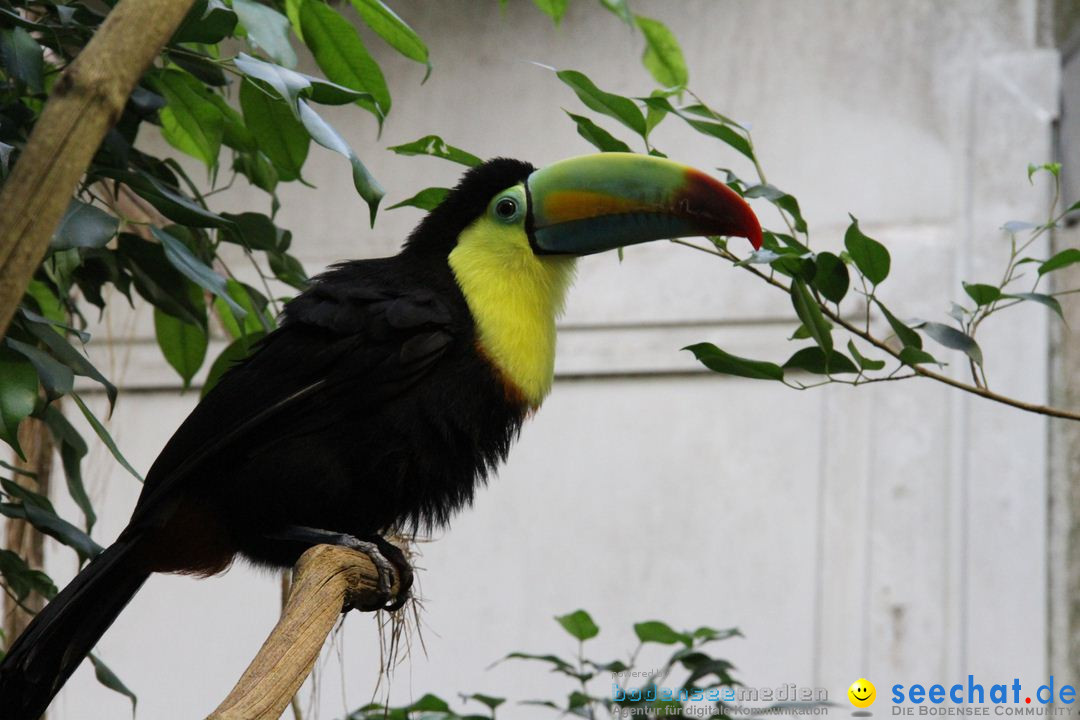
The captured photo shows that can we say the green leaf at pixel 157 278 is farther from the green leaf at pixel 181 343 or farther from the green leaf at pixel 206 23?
the green leaf at pixel 206 23

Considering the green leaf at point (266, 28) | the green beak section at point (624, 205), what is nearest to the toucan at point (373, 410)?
the green beak section at point (624, 205)

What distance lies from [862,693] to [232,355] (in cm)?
203

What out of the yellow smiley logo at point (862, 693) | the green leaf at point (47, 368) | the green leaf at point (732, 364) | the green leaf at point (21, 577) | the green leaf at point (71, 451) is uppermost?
the green leaf at point (732, 364)

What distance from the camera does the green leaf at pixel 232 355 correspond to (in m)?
2.08

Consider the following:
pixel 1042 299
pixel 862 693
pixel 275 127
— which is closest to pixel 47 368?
pixel 275 127

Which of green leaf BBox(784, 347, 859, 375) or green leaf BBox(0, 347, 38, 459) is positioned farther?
green leaf BBox(784, 347, 859, 375)

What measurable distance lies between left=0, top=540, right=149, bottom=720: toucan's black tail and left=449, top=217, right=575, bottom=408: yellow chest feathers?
572mm

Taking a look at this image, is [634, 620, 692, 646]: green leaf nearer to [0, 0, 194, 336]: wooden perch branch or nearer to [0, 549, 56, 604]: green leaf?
[0, 549, 56, 604]: green leaf

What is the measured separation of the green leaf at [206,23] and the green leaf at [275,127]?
0.14m

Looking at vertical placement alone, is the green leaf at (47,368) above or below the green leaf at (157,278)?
below

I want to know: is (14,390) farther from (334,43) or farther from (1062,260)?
(1062,260)

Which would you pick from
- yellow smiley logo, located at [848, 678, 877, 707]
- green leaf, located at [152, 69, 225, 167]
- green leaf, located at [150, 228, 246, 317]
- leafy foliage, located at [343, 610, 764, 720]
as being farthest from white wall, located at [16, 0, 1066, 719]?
green leaf, located at [150, 228, 246, 317]

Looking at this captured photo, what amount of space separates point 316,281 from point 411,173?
221 centimetres

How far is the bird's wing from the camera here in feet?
6.07
